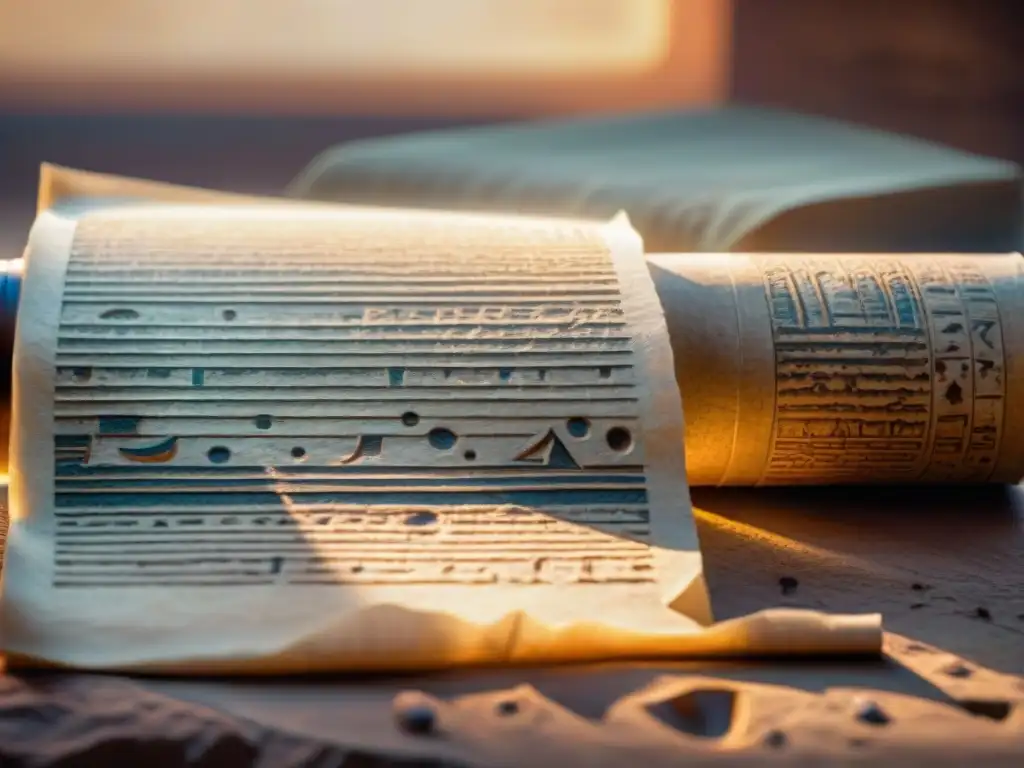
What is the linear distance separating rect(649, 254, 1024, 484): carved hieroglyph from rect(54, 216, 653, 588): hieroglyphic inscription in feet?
0.43

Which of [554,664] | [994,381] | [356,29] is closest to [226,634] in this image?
[554,664]

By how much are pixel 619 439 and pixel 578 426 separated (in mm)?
47

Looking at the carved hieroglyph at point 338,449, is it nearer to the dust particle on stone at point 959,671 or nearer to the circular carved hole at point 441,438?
the circular carved hole at point 441,438

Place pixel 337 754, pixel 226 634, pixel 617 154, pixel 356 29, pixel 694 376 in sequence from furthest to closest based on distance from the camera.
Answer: pixel 356 29, pixel 617 154, pixel 694 376, pixel 226 634, pixel 337 754

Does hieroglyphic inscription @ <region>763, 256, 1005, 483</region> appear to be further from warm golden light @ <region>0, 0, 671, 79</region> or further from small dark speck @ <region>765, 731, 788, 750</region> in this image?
warm golden light @ <region>0, 0, 671, 79</region>

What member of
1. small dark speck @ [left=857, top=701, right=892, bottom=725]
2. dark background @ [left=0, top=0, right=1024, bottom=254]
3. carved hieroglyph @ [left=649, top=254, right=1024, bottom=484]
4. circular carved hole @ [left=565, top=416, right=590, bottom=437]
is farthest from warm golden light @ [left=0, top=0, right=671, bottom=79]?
small dark speck @ [left=857, top=701, right=892, bottom=725]

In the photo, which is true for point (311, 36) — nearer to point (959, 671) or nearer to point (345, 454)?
point (345, 454)

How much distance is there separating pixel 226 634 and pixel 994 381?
935 mm

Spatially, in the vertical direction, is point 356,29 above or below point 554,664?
above

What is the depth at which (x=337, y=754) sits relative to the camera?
108 cm

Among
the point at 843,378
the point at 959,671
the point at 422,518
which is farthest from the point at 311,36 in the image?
the point at 959,671

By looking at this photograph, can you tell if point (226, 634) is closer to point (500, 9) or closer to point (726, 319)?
point (726, 319)

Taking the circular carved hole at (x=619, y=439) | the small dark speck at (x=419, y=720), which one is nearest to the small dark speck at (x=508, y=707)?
the small dark speck at (x=419, y=720)

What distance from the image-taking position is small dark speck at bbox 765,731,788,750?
3.69 ft
